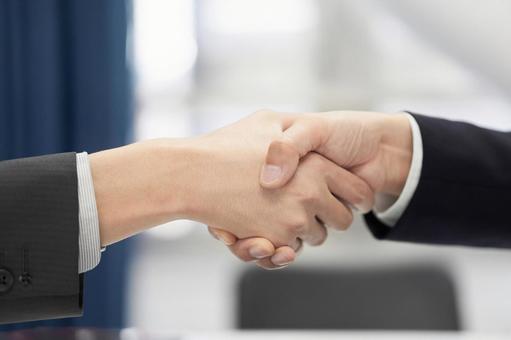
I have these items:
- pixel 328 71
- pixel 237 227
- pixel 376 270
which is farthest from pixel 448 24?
pixel 237 227

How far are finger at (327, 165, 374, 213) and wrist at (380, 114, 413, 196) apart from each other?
53mm

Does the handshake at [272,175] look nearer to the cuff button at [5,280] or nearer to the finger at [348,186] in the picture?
the finger at [348,186]

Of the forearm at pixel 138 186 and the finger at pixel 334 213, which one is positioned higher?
the forearm at pixel 138 186

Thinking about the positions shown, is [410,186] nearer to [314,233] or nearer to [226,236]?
[314,233]

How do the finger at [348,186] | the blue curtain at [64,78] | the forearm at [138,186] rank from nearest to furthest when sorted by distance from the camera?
the forearm at [138,186] → the finger at [348,186] → the blue curtain at [64,78]

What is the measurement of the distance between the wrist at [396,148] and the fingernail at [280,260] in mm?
272

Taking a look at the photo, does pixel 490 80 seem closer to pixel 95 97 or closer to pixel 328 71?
pixel 328 71

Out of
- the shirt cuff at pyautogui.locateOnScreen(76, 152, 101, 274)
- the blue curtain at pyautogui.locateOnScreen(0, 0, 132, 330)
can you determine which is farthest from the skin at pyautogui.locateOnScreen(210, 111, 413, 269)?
the blue curtain at pyautogui.locateOnScreen(0, 0, 132, 330)

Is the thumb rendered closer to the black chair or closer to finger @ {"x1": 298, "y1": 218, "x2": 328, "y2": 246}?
finger @ {"x1": 298, "y1": 218, "x2": 328, "y2": 246}

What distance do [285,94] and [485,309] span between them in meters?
1.06

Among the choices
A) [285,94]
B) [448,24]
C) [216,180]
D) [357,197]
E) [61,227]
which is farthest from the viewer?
[285,94]

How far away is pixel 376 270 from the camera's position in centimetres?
205

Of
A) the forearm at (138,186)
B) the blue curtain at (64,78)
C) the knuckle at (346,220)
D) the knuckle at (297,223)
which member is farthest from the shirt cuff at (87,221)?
the blue curtain at (64,78)

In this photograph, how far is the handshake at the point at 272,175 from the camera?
1.38 metres
